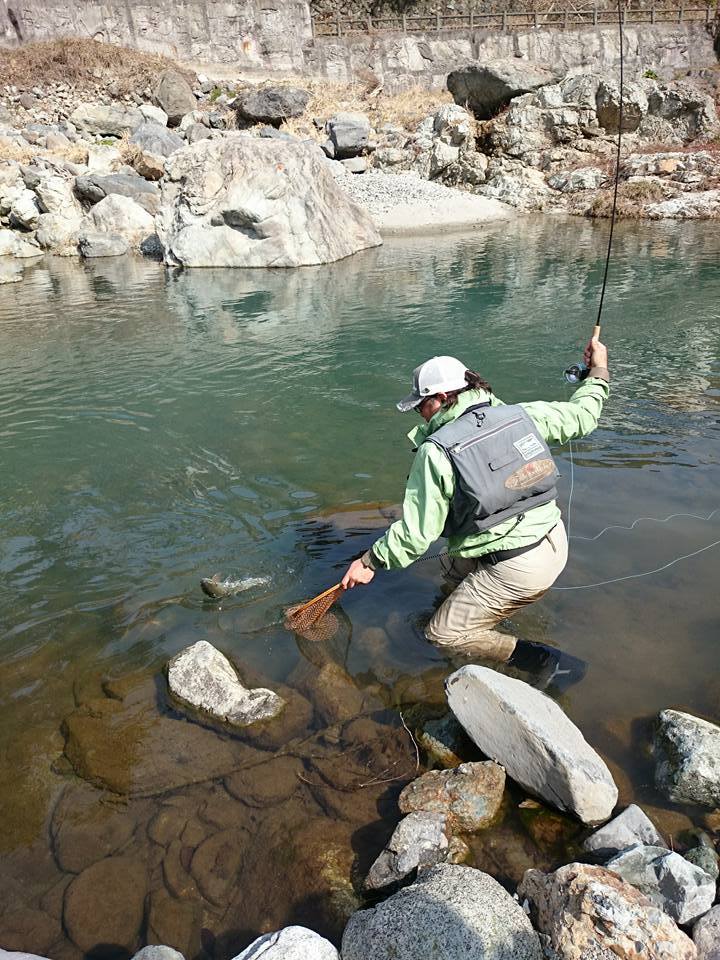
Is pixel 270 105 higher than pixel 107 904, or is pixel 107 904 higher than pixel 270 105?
pixel 270 105

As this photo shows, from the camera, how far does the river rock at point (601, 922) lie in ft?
9.37

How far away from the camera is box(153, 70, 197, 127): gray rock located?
41.1 metres

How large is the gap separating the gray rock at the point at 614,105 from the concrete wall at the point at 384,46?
31.6ft

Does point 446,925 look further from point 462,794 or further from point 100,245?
point 100,245

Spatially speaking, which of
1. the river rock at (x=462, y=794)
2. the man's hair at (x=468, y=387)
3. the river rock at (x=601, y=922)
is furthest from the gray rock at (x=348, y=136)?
the river rock at (x=601, y=922)

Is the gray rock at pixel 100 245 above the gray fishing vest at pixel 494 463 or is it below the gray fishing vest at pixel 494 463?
above

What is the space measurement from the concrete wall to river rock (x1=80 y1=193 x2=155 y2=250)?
25.2 metres

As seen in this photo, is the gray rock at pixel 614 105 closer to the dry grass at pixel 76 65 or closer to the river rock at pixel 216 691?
the dry grass at pixel 76 65

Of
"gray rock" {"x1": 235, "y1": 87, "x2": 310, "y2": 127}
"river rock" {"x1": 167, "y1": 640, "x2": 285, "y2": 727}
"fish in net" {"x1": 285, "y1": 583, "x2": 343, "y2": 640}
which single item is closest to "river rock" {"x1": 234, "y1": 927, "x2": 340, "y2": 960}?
"river rock" {"x1": 167, "y1": 640, "x2": 285, "y2": 727}

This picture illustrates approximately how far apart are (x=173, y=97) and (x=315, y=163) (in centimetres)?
2256

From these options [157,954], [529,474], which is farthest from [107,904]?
[529,474]

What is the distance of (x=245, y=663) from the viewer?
18.0ft

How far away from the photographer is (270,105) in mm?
41406

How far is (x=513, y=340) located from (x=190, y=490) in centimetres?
827
